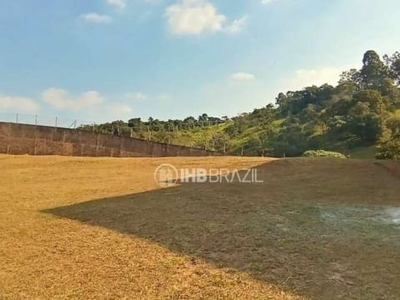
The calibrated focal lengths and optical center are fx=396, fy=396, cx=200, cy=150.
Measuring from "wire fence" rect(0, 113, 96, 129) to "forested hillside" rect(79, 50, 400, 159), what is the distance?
1.55 m

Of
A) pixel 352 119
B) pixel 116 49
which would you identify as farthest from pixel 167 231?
pixel 352 119

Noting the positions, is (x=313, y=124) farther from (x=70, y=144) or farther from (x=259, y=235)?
(x=259, y=235)

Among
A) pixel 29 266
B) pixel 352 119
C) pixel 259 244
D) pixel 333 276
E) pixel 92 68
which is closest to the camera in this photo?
pixel 333 276

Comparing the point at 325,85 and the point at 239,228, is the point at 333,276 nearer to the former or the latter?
the point at 239,228

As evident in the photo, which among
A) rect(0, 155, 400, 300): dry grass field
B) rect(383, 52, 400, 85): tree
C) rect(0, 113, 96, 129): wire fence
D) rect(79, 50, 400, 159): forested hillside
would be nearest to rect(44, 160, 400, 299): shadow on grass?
rect(0, 155, 400, 300): dry grass field

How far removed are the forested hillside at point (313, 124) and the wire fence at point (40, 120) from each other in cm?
155

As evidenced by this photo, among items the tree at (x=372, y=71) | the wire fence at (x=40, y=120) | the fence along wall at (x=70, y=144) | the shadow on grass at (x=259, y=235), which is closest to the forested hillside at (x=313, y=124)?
the tree at (x=372, y=71)

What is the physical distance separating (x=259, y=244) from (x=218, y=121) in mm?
37353

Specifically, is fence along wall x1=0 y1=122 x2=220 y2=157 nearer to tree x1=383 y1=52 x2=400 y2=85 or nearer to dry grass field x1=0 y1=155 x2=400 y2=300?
dry grass field x1=0 y1=155 x2=400 y2=300

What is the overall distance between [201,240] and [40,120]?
1502 cm

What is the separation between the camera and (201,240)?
537 cm

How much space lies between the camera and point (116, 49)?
17531mm

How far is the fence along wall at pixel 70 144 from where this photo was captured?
17547mm

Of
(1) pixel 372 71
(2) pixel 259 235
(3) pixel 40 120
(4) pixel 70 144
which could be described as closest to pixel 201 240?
(2) pixel 259 235
